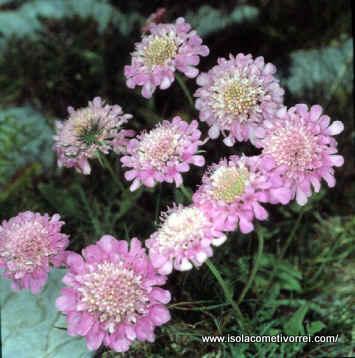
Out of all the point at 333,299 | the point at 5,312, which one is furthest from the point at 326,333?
the point at 5,312

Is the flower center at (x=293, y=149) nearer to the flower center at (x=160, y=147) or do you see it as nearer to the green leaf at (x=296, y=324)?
the flower center at (x=160, y=147)

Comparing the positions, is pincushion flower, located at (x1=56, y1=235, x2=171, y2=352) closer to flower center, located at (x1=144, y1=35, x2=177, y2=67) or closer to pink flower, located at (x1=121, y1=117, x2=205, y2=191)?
pink flower, located at (x1=121, y1=117, x2=205, y2=191)

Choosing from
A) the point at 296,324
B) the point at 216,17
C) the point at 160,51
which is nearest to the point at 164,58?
the point at 160,51

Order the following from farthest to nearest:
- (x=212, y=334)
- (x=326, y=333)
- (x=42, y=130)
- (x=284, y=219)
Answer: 1. (x=42, y=130)
2. (x=284, y=219)
3. (x=326, y=333)
4. (x=212, y=334)

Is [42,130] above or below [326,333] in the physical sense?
above

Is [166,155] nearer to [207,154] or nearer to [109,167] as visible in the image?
[109,167]

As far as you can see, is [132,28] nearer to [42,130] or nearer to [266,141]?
[42,130]

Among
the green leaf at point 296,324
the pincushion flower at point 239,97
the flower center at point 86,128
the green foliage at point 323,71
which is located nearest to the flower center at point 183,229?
the pincushion flower at point 239,97
